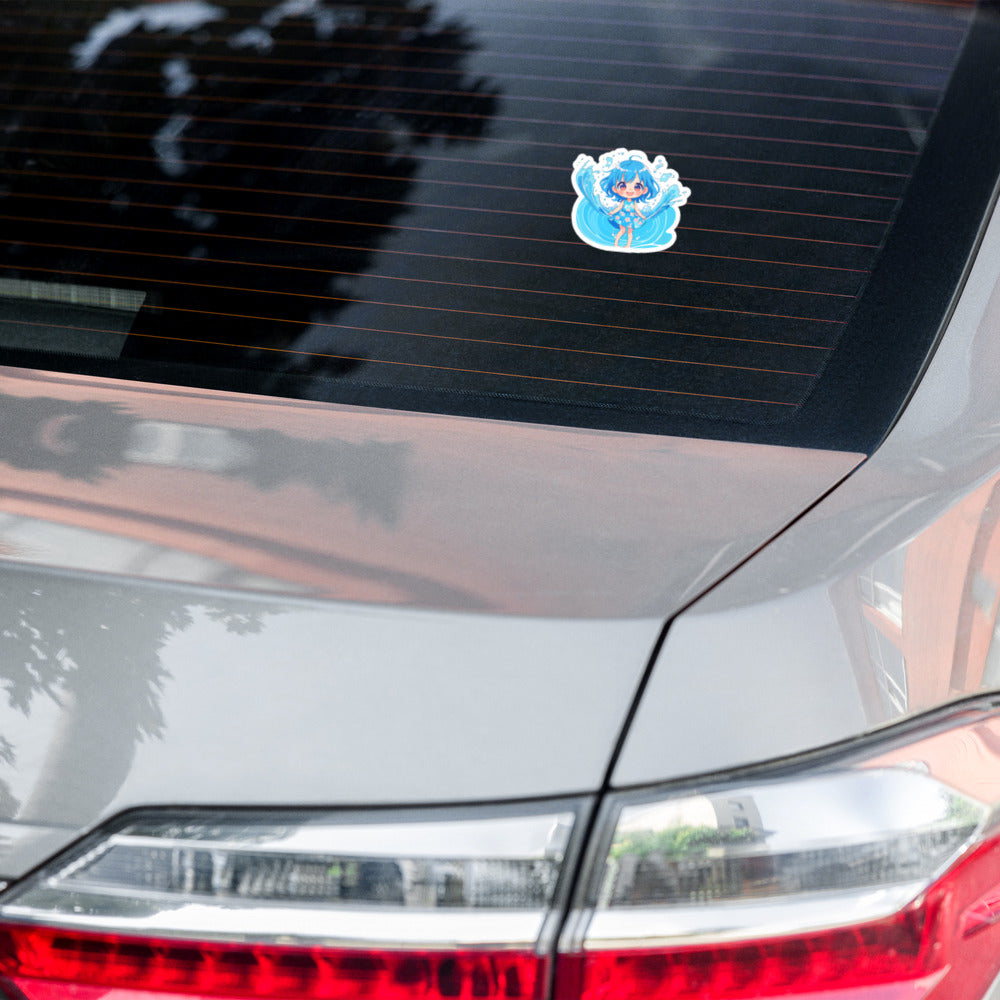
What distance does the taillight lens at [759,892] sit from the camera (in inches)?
34.0

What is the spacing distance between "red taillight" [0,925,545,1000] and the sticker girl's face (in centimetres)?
105

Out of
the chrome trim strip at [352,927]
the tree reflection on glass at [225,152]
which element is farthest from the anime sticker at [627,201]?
the chrome trim strip at [352,927]

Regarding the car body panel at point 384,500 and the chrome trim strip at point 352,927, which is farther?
the car body panel at point 384,500

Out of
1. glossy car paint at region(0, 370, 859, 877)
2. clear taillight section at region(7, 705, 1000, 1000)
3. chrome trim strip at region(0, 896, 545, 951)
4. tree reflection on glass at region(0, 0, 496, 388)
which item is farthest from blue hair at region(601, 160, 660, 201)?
chrome trim strip at region(0, 896, 545, 951)

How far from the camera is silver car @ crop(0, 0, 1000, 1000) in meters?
0.87

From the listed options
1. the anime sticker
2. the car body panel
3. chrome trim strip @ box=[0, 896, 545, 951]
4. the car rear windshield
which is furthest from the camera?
the anime sticker

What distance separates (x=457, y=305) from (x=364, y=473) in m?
0.40

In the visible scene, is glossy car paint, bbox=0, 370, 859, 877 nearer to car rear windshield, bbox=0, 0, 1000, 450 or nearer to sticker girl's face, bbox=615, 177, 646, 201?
car rear windshield, bbox=0, 0, 1000, 450

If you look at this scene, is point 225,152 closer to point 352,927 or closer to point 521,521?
point 521,521

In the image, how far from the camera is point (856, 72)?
1.62m

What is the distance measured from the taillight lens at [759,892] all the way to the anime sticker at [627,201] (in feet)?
2.75

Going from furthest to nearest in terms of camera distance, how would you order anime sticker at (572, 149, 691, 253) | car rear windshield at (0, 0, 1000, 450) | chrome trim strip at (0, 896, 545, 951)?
anime sticker at (572, 149, 691, 253) → car rear windshield at (0, 0, 1000, 450) → chrome trim strip at (0, 896, 545, 951)

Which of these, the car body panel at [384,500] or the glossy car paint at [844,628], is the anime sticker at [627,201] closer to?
the car body panel at [384,500]

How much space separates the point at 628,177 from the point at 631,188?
21 millimetres
